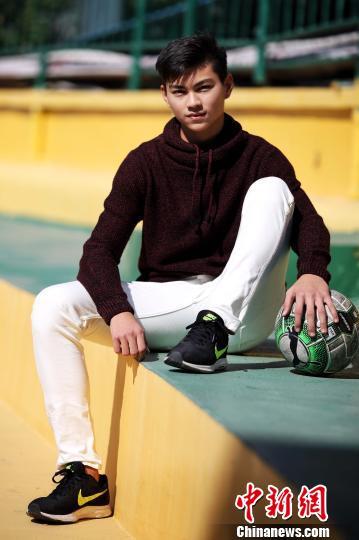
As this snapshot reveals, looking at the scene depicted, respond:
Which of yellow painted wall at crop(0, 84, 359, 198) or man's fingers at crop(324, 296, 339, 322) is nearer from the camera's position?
man's fingers at crop(324, 296, 339, 322)

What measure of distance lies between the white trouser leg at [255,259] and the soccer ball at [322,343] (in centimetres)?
13

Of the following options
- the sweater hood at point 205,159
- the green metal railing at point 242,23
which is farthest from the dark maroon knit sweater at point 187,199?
the green metal railing at point 242,23

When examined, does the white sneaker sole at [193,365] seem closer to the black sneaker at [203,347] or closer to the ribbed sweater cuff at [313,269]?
the black sneaker at [203,347]

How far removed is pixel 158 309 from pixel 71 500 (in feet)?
2.45

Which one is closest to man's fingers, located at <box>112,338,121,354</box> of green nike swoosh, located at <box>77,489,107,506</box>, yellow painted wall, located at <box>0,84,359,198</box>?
green nike swoosh, located at <box>77,489,107,506</box>

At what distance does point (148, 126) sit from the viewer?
38.2 feet

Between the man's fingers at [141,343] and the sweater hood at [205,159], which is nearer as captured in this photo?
the man's fingers at [141,343]

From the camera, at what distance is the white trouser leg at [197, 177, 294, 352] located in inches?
147

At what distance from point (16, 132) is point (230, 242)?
9.84 meters

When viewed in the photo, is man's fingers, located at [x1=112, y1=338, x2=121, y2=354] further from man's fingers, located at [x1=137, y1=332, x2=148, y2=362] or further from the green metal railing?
the green metal railing

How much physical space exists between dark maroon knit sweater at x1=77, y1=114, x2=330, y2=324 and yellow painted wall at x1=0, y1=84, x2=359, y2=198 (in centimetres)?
606

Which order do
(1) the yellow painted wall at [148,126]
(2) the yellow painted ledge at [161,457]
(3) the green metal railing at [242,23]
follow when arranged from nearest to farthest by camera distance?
1. (2) the yellow painted ledge at [161,457]
2. (1) the yellow painted wall at [148,126]
3. (3) the green metal railing at [242,23]

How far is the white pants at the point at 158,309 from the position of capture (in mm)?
3711

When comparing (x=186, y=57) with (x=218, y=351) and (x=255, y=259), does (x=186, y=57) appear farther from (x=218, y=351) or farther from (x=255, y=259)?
(x=218, y=351)
